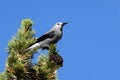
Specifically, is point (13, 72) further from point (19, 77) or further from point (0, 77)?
point (0, 77)

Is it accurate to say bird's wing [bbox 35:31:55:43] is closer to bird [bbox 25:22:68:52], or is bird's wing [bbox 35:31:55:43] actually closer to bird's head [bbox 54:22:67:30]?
bird [bbox 25:22:68:52]

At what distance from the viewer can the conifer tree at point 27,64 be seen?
6.28 meters

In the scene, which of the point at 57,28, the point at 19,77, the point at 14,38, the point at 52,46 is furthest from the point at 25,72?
the point at 57,28

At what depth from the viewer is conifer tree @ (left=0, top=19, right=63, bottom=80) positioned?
6277 mm

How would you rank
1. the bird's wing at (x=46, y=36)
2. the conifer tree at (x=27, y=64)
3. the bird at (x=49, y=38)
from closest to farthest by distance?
the conifer tree at (x=27, y=64) → the bird at (x=49, y=38) → the bird's wing at (x=46, y=36)

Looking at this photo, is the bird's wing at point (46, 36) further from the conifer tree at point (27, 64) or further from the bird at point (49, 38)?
the conifer tree at point (27, 64)

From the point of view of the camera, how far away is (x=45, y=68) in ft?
20.6

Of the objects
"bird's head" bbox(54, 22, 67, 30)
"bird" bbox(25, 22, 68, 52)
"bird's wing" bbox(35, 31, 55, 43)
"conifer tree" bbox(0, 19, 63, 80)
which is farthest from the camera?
"bird's head" bbox(54, 22, 67, 30)

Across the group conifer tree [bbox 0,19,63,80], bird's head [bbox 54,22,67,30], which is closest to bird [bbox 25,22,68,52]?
bird's head [bbox 54,22,67,30]

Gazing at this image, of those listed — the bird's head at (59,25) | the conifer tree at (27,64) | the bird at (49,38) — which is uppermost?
the bird's head at (59,25)

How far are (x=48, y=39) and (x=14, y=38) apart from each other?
1.26 metres

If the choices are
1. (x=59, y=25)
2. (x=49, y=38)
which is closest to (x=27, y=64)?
(x=49, y=38)

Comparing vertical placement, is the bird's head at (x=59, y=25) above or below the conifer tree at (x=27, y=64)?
above

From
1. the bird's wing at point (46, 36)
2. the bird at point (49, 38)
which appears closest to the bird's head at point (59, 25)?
the bird at point (49, 38)
